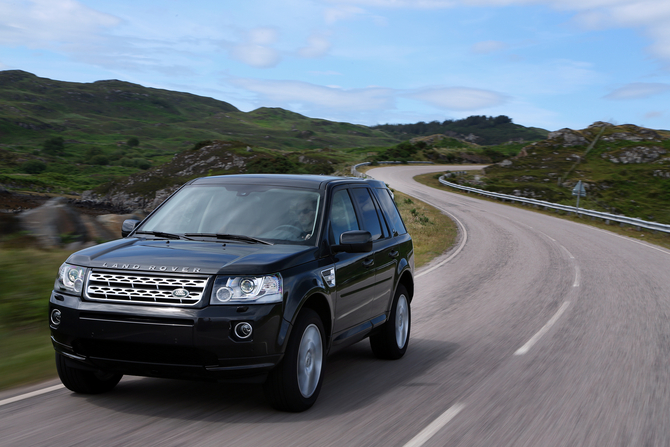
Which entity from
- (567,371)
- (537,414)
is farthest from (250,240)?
(567,371)

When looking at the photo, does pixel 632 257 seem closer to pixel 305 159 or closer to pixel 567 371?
pixel 567 371

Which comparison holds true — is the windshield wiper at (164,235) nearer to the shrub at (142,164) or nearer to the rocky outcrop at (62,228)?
the rocky outcrop at (62,228)

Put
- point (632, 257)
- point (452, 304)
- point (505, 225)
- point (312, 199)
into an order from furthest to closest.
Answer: point (505, 225)
point (632, 257)
point (452, 304)
point (312, 199)

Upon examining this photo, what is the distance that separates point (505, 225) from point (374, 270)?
25.9 m

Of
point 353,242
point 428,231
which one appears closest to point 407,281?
point 353,242

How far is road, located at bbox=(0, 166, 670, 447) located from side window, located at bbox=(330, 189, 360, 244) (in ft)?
4.79

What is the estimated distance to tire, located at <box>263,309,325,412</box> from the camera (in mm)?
4793

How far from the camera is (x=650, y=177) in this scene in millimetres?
71250

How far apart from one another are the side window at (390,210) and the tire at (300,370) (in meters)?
2.57

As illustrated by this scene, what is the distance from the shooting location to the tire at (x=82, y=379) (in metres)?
5.08

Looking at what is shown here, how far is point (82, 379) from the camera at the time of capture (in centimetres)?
513

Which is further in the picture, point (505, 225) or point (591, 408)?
point (505, 225)

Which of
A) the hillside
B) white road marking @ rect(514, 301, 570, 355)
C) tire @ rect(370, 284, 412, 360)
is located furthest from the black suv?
the hillside

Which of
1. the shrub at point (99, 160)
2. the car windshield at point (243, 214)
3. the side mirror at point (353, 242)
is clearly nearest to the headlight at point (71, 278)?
the car windshield at point (243, 214)
